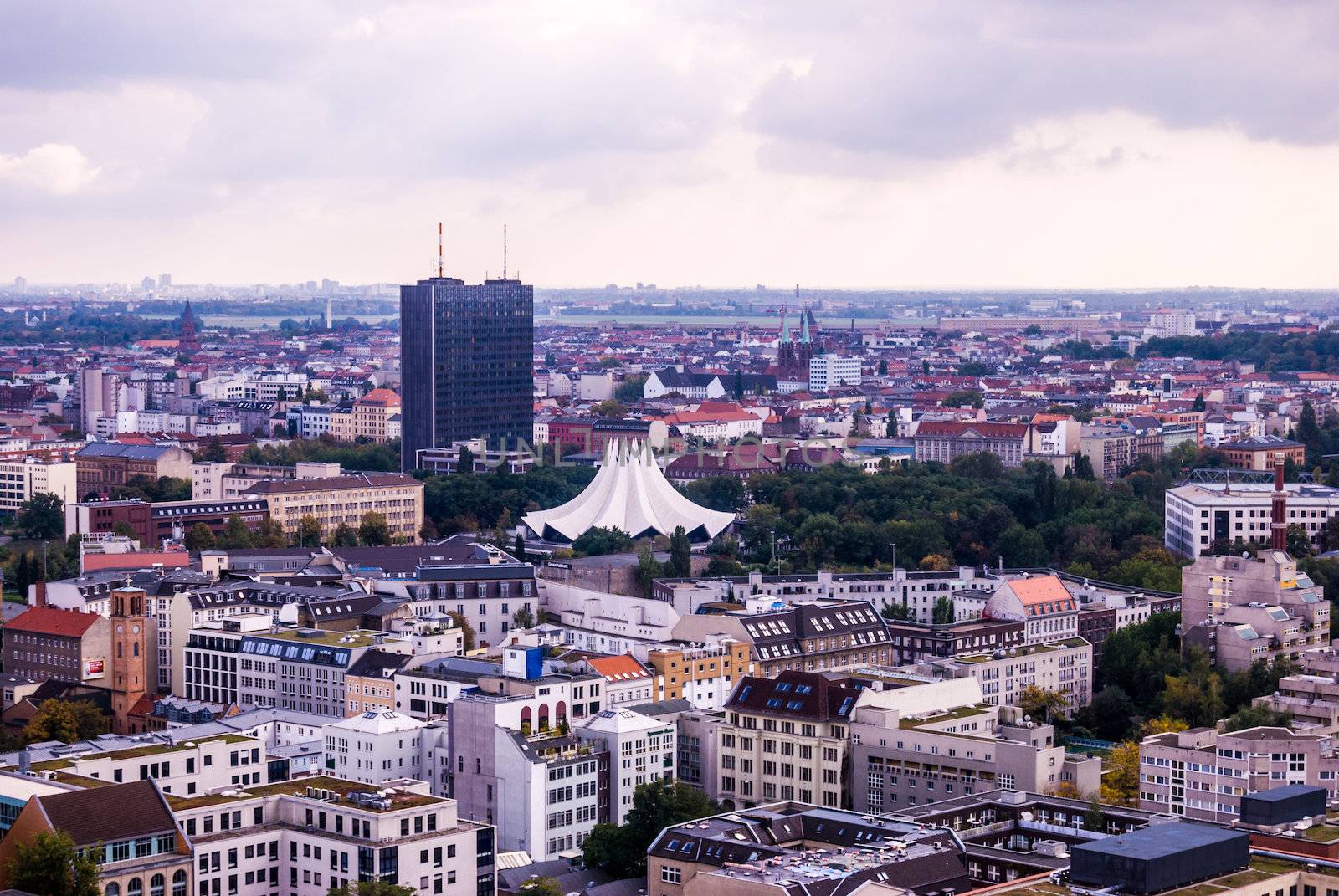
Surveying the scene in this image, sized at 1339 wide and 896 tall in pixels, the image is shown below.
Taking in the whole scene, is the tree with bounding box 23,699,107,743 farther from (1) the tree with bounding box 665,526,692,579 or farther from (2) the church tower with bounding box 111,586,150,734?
(1) the tree with bounding box 665,526,692,579

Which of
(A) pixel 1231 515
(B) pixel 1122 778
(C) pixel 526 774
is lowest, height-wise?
(B) pixel 1122 778

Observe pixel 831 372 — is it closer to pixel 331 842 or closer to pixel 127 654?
pixel 127 654

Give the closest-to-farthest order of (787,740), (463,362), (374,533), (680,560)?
(787,740) < (680,560) < (374,533) < (463,362)

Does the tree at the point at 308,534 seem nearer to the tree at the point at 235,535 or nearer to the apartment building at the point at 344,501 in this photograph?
the apartment building at the point at 344,501

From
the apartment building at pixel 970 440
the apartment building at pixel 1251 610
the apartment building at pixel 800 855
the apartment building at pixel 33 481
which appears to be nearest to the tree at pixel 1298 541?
the apartment building at pixel 1251 610

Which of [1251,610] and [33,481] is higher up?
[1251,610]

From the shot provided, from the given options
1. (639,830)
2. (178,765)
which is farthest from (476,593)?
(178,765)

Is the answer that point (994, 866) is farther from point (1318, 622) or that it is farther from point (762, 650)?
point (1318, 622)
